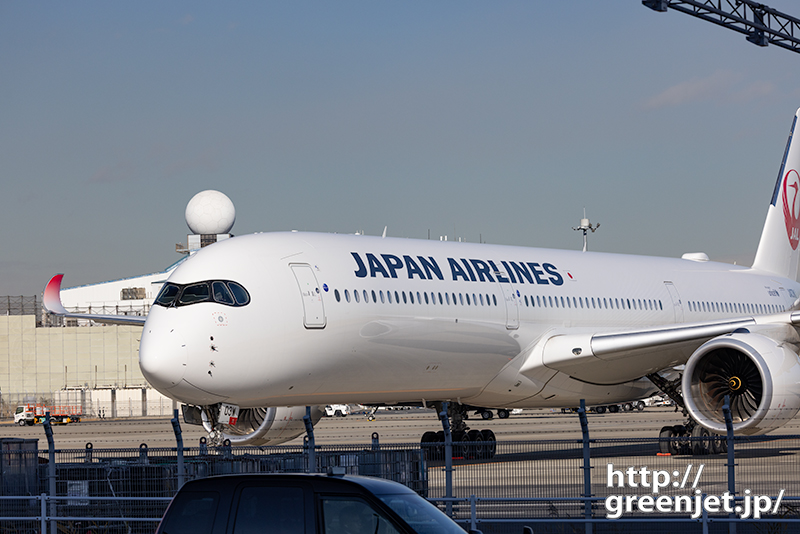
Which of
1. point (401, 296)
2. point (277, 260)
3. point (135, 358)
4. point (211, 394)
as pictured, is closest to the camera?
point (211, 394)

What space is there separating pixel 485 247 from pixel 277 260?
593cm

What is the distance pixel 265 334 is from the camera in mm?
14508

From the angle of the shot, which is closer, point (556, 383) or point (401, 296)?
point (401, 296)

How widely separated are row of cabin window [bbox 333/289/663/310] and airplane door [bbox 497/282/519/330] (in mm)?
314

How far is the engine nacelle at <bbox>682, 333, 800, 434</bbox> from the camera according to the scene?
56.2ft

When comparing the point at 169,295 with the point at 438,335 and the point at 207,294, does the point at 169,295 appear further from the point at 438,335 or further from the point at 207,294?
the point at 438,335

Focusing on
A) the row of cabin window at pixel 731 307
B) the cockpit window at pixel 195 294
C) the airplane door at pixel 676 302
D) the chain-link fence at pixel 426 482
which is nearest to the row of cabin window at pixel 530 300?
the airplane door at pixel 676 302

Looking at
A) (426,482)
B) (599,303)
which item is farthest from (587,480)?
(599,303)

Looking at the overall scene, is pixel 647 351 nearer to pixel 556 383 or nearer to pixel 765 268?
pixel 556 383

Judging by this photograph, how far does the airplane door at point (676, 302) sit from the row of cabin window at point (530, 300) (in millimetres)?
556

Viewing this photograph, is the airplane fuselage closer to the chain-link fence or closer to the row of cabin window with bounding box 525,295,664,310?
the row of cabin window with bounding box 525,295,664,310

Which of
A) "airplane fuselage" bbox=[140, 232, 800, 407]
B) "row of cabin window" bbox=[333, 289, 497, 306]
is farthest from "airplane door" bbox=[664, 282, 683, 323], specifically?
"row of cabin window" bbox=[333, 289, 497, 306]

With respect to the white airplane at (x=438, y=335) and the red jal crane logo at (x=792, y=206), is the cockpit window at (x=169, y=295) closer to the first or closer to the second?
the white airplane at (x=438, y=335)

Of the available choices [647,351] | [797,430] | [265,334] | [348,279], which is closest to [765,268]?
[797,430]
